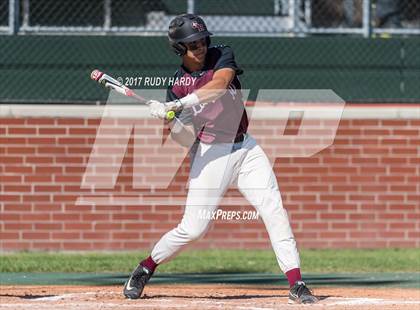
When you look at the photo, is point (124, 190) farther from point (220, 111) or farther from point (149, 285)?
Answer: point (220, 111)

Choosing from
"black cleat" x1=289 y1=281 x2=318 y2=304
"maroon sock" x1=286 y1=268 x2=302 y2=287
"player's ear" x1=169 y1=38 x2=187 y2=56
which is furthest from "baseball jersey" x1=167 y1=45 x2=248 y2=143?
"black cleat" x1=289 y1=281 x2=318 y2=304

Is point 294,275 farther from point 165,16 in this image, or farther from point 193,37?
point 165,16

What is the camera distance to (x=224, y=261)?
508 inches

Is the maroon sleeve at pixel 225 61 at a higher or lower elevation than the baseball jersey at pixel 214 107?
higher

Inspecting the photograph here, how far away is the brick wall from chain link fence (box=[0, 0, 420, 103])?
0.59 metres

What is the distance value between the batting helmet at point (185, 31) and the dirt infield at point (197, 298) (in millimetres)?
2044

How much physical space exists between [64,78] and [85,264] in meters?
2.81

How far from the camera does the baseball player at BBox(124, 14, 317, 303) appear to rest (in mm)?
8586

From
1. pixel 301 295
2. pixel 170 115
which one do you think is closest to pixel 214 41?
pixel 170 115

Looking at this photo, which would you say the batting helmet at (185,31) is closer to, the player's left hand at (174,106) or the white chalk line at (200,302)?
the player's left hand at (174,106)

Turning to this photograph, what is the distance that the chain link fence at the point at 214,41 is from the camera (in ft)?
46.3

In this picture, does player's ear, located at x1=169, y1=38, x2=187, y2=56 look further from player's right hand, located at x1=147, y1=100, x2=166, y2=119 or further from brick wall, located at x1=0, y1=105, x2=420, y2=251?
brick wall, located at x1=0, y1=105, x2=420, y2=251

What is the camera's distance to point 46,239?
1366 cm

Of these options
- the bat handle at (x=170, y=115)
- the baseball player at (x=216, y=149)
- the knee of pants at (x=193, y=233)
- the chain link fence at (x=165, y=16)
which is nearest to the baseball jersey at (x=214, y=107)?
the baseball player at (x=216, y=149)
